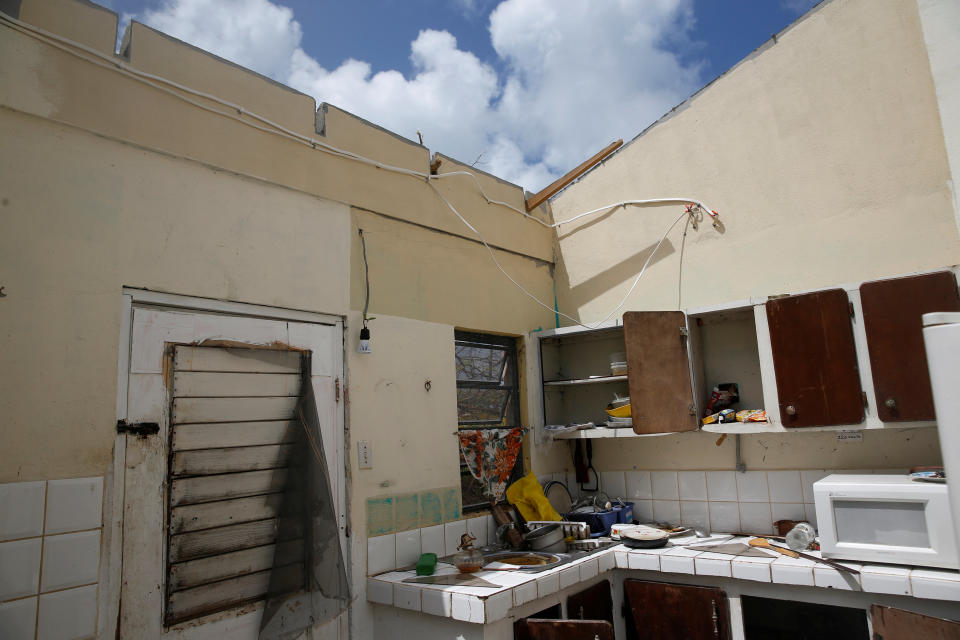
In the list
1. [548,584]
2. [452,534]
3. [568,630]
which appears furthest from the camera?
[452,534]

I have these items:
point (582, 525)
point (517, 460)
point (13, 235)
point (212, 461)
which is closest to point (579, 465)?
point (517, 460)

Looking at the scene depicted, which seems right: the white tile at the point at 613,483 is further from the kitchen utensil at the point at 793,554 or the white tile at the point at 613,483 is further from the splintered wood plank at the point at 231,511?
the splintered wood plank at the point at 231,511

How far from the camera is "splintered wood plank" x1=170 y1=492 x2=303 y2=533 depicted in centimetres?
205

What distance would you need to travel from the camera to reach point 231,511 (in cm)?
217

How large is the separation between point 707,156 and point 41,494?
3.59m

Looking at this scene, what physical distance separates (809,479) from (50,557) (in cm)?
326

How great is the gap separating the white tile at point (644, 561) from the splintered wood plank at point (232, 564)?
1574mm

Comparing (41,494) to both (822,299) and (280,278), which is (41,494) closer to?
(280,278)

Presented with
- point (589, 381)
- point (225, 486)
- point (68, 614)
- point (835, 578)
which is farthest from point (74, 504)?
point (835, 578)

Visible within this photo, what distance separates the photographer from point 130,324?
79.8 inches

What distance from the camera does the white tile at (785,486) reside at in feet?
9.91

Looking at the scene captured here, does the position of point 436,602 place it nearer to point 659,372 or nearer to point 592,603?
point 592,603

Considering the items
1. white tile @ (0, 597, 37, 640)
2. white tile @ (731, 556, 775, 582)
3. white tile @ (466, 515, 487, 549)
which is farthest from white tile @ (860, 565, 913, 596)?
white tile @ (0, 597, 37, 640)

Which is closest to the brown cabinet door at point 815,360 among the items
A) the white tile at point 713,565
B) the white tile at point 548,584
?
the white tile at point 713,565
